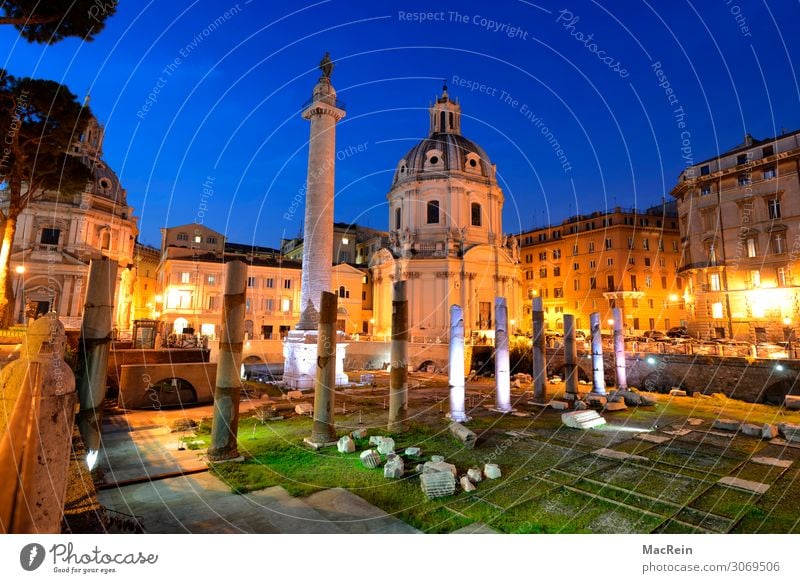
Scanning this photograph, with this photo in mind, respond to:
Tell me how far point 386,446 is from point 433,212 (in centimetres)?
3869

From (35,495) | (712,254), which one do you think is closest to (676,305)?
(712,254)

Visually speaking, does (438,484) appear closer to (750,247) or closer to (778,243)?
(778,243)

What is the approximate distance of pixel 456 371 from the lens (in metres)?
16.4

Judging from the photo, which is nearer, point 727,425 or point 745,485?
point 745,485

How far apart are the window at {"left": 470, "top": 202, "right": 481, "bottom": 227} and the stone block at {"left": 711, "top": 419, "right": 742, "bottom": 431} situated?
116ft

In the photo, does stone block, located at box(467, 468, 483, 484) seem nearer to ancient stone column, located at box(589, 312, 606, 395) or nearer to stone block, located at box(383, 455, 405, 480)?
stone block, located at box(383, 455, 405, 480)

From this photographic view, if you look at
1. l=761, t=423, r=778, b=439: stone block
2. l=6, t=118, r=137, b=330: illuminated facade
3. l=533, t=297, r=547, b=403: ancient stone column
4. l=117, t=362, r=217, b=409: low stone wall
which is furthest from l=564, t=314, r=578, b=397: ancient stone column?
l=6, t=118, r=137, b=330: illuminated facade

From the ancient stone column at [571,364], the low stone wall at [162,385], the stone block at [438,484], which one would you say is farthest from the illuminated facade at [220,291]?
the stone block at [438,484]

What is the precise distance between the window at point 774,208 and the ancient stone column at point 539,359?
26656 millimetres

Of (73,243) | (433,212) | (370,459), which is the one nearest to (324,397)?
(370,459)

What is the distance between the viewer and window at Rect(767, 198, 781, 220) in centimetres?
3362

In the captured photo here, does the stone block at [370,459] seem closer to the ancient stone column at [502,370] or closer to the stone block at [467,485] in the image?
the stone block at [467,485]

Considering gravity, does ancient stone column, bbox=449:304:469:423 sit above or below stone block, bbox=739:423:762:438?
above
